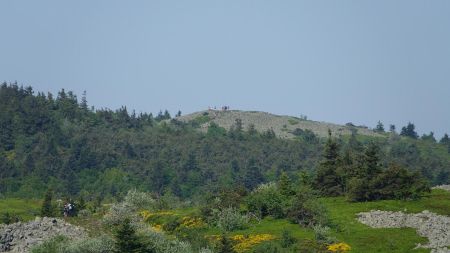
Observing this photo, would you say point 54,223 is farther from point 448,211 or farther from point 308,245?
point 448,211

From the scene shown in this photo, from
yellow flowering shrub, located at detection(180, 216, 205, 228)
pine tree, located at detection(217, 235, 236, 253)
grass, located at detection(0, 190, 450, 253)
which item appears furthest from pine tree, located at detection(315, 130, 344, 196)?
pine tree, located at detection(217, 235, 236, 253)

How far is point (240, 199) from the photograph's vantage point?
101250mm

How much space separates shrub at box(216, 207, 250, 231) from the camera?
89188mm

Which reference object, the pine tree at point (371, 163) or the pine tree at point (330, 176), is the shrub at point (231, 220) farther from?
the pine tree at point (330, 176)

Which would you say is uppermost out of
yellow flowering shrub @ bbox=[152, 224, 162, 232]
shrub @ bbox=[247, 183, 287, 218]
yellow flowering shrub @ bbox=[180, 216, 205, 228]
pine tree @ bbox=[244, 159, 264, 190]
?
pine tree @ bbox=[244, 159, 264, 190]

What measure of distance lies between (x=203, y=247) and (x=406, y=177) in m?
35.0

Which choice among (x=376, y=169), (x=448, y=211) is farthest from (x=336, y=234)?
(x=376, y=169)

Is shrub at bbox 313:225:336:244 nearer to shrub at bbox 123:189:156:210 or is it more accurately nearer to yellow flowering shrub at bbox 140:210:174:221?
yellow flowering shrub at bbox 140:210:174:221

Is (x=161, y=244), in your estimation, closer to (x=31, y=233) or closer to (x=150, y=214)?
(x=31, y=233)

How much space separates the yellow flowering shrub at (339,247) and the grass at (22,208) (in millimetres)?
51402

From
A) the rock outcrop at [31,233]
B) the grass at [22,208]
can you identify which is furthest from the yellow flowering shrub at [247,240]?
the grass at [22,208]

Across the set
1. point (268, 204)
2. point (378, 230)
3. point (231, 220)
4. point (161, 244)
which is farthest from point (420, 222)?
point (161, 244)

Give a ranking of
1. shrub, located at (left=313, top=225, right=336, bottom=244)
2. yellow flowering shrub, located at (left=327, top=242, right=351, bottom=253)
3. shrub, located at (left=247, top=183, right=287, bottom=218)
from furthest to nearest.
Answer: shrub, located at (left=247, top=183, right=287, bottom=218), shrub, located at (left=313, top=225, right=336, bottom=244), yellow flowering shrub, located at (left=327, top=242, right=351, bottom=253)

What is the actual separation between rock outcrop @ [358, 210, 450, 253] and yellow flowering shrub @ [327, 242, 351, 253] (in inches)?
288
